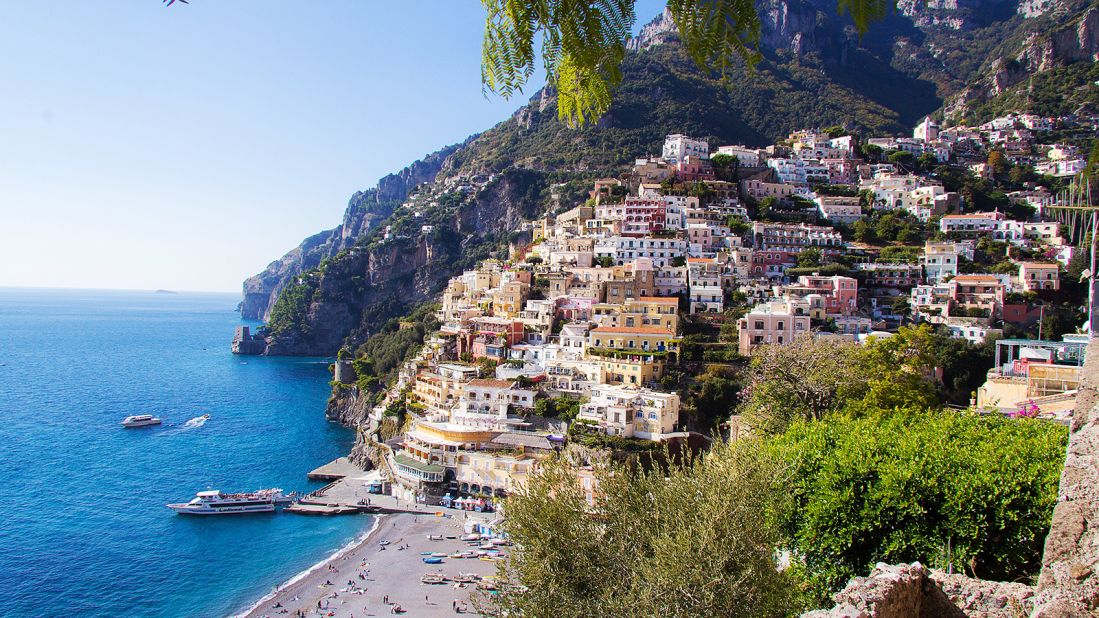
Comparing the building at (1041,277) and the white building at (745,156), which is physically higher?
the white building at (745,156)

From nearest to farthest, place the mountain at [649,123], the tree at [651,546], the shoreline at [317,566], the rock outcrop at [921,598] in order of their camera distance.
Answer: the rock outcrop at [921,598]
the tree at [651,546]
the shoreline at [317,566]
the mountain at [649,123]

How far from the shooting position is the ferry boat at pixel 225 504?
99.2 ft

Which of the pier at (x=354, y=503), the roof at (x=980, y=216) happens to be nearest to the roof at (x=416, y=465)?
the pier at (x=354, y=503)

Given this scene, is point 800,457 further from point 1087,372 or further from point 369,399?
point 369,399

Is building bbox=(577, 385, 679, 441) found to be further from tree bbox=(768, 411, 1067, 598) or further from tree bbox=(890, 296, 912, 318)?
tree bbox=(768, 411, 1067, 598)

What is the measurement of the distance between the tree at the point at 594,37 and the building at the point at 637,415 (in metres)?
27.7

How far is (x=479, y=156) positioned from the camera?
10462cm

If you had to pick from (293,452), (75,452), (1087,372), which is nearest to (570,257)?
(293,452)

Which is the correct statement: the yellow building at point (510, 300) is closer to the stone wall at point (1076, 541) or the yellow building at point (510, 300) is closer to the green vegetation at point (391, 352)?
the green vegetation at point (391, 352)

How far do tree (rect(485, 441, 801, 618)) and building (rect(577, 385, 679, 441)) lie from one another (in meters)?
20.1

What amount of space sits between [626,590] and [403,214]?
316 ft

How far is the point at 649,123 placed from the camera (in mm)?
87562

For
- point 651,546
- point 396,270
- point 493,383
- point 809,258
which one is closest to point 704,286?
point 809,258

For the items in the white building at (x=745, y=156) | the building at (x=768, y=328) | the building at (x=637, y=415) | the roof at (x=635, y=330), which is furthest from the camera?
the white building at (x=745, y=156)
